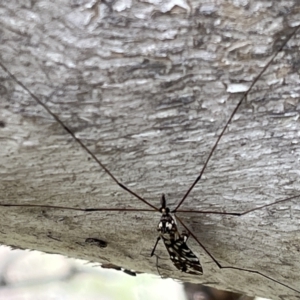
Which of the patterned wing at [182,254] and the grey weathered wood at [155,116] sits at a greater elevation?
the grey weathered wood at [155,116]

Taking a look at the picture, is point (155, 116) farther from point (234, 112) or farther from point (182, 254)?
point (182, 254)

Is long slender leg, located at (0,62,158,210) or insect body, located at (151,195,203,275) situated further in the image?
insect body, located at (151,195,203,275)

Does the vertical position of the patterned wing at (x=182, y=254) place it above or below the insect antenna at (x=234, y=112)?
below

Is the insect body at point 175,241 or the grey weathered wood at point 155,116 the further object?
the insect body at point 175,241

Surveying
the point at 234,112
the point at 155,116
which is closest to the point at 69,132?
the point at 155,116

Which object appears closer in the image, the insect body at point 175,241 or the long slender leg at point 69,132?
the long slender leg at point 69,132

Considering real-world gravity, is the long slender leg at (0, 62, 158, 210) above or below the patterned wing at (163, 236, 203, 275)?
above

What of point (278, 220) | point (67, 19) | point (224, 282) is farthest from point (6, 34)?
point (224, 282)
